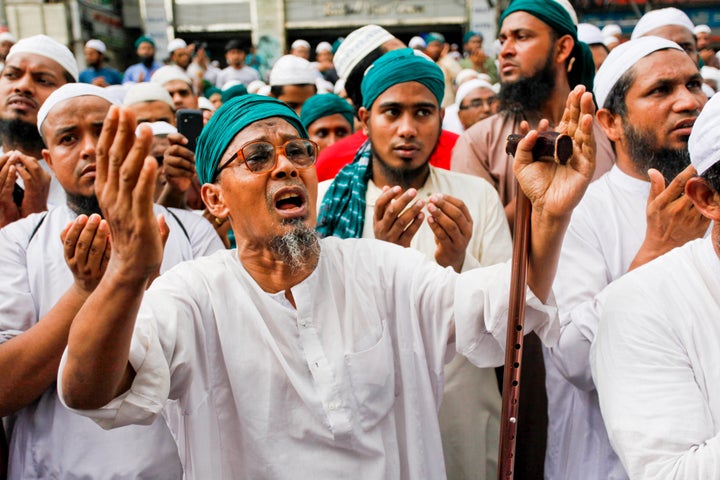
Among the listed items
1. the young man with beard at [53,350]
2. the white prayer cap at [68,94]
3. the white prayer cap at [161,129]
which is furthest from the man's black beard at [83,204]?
the white prayer cap at [161,129]

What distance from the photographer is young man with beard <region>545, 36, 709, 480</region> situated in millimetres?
2391

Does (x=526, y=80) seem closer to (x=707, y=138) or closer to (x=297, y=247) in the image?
(x=707, y=138)

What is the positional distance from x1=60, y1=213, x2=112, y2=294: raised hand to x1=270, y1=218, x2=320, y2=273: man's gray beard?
0.54 m

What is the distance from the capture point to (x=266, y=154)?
7.92ft

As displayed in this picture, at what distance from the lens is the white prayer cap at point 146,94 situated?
449 cm

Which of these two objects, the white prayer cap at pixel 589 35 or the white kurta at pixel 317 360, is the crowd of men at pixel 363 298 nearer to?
the white kurta at pixel 317 360

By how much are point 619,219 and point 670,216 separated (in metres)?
0.44

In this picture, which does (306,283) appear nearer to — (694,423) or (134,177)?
(134,177)

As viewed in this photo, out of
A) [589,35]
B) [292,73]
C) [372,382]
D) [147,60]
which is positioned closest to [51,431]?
[372,382]

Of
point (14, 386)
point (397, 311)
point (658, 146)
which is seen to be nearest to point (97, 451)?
point (14, 386)

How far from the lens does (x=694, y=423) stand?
5.95 ft

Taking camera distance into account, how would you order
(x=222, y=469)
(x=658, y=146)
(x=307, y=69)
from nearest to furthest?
(x=222, y=469) < (x=658, y=146) < (x=307, y=69)

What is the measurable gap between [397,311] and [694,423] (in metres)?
0.91

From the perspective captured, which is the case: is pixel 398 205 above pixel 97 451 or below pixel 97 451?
above
